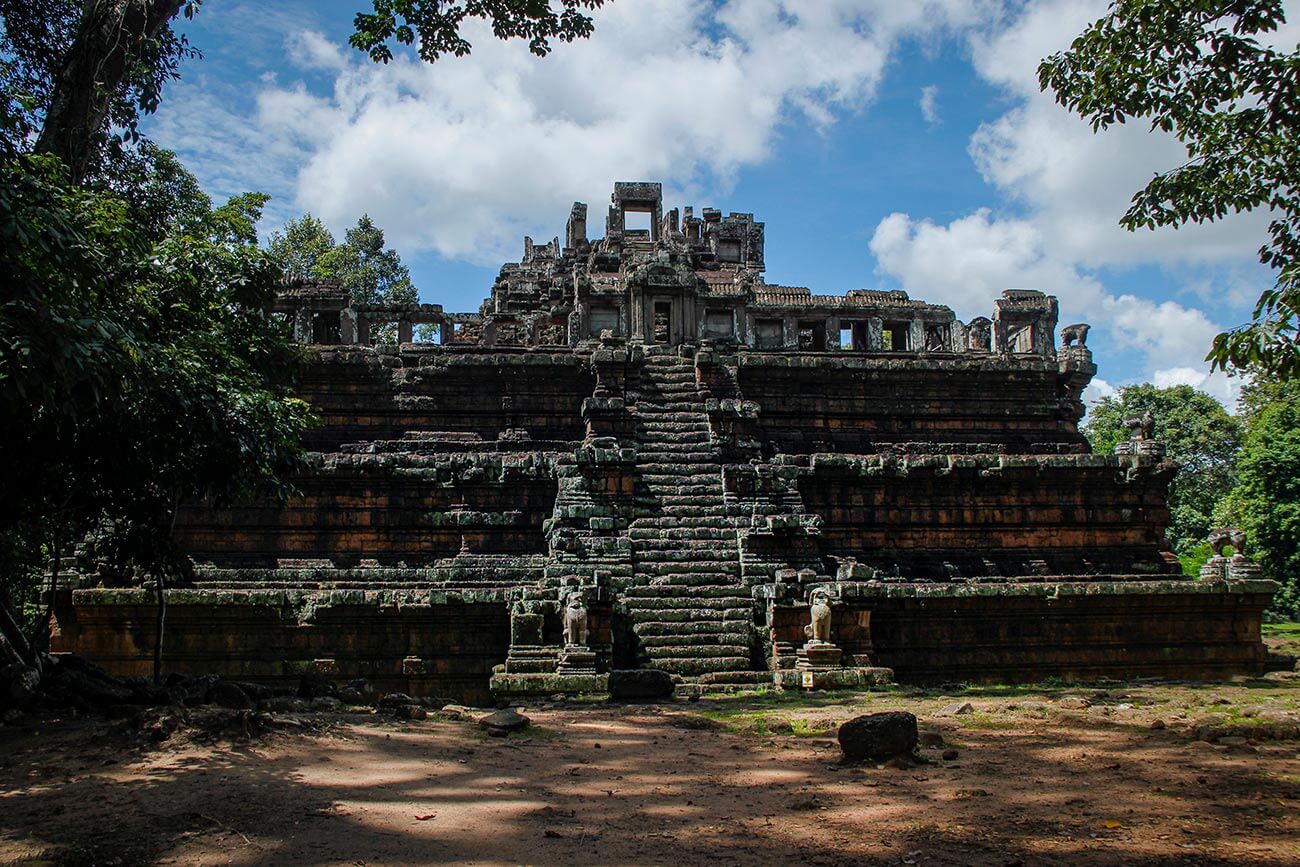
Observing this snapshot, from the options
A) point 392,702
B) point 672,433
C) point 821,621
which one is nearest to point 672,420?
point 672,433

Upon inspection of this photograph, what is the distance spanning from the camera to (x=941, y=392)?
18359 millimetres

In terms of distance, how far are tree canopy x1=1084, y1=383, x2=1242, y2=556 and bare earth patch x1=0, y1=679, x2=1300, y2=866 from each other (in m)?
31.9

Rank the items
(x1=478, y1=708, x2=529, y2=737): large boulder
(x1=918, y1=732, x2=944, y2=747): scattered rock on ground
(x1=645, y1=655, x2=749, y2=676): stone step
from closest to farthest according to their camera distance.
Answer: (x1=918, y1=732, x2=944, y2=747): scattered rock on ground < (x1=478, y1=708, x2=529, y2=737): large boulder < (x1=645, y1=655, x2=749, y2=676): stone step

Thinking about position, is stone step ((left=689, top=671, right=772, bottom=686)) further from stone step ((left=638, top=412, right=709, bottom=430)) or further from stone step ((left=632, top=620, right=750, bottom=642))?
stone step ((left=638, top=412, right=709, bottom=430))

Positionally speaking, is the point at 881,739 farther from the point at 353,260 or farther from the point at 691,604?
the point at 353,260

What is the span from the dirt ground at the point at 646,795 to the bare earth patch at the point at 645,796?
20mm

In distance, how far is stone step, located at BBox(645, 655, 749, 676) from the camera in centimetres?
1132

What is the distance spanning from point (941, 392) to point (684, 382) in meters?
5.06

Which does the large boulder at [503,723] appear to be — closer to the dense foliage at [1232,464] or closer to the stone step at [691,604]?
the stone step at [691,604]

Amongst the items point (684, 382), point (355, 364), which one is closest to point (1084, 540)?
point (684, 382)

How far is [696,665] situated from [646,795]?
5.49m

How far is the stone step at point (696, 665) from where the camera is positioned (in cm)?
1132

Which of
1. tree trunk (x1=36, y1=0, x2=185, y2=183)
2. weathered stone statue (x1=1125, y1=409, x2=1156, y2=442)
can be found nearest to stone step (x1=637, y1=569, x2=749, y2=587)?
tree trunk (x1=36, y1=0, x2=185, y2=183)

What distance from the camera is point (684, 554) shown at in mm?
13336
